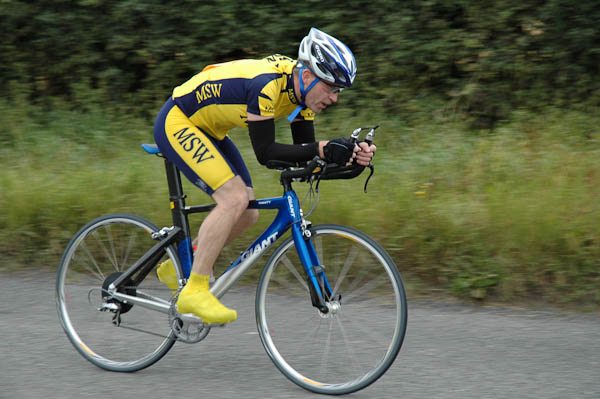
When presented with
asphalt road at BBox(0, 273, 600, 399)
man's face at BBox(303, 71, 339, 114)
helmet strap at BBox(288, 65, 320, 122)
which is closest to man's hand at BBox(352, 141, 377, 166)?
man's face at BBox(303, 71, 339, 114)

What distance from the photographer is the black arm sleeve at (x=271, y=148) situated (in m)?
3.88

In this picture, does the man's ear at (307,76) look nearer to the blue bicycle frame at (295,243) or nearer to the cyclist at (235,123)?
the cyclist at (235,123)

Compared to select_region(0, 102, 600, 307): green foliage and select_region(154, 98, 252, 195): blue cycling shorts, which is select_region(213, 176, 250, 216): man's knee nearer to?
select_region(154, 98, 252, 195): blue cycling shorts

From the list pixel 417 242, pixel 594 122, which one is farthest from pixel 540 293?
pixel 594 122

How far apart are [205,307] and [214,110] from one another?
1.08m

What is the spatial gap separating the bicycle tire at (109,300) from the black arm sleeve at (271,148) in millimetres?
894

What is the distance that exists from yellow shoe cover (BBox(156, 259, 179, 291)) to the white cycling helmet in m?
1.42

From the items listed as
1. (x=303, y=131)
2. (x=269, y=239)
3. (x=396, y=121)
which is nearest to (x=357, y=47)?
(x=396, y=121)

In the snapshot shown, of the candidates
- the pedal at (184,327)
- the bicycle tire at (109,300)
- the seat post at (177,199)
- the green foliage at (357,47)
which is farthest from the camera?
the green foliage at (357,47)

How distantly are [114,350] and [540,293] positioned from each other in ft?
9.54

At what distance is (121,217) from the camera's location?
4.49 meters

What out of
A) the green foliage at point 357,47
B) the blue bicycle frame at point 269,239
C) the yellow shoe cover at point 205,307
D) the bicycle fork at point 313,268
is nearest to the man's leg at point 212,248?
the yellow shoe cover at point 205,307

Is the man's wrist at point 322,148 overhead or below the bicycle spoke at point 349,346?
overhead

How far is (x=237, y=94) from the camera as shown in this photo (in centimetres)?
407
